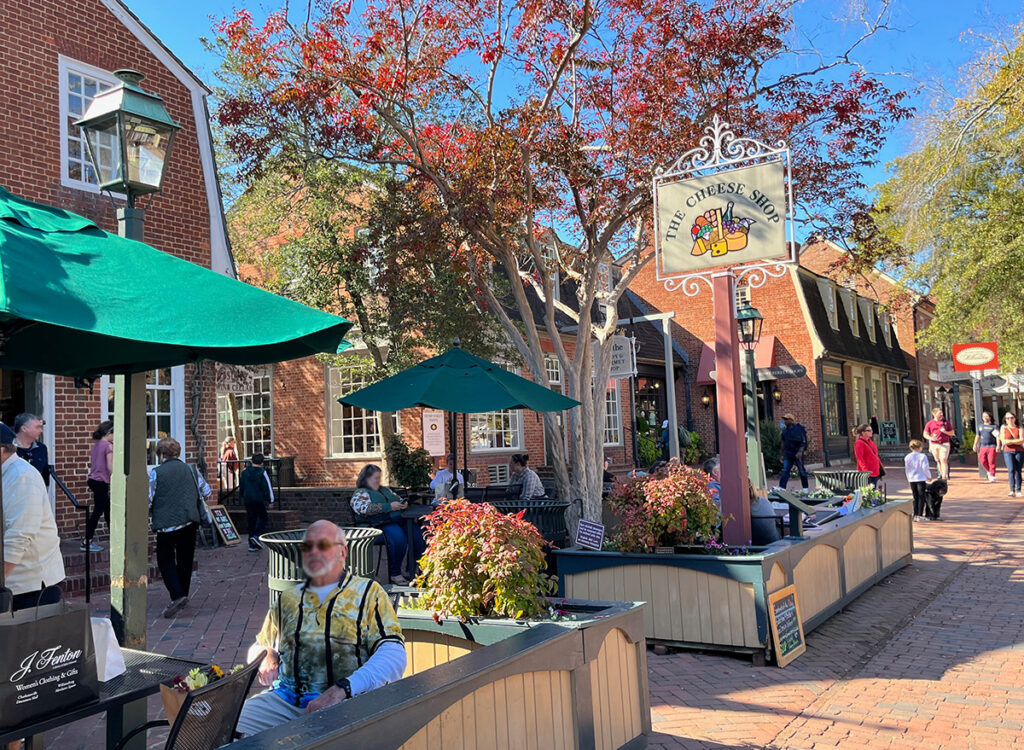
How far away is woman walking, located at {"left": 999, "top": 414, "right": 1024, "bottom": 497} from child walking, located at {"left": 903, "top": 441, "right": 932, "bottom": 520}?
393cm

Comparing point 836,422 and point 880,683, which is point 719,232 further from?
point 836,422

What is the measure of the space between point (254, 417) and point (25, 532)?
17650 millimetres

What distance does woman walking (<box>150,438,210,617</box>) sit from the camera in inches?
302

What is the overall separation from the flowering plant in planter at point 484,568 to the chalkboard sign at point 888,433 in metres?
31.7

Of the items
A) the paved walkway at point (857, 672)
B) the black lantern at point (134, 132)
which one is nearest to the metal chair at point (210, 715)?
the paved walkway at point (857, 672)

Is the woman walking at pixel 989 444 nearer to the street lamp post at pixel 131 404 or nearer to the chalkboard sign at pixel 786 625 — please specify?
the chalkboard sign at pixel 786 625

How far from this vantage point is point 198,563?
10.8m

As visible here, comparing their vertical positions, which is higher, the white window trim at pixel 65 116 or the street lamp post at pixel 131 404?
the white window trim at pixel 65 116

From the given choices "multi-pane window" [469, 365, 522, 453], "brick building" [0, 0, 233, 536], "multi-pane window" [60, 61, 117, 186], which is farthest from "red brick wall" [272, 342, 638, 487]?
"multi-pane window" [60, 61, 117, 186]

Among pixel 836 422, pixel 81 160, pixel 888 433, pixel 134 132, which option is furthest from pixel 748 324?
pixel 888 433

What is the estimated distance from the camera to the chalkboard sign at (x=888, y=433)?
32.7m

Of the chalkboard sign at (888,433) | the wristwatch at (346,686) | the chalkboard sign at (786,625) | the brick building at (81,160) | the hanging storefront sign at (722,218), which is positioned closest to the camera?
the wristwatch at (346,686)

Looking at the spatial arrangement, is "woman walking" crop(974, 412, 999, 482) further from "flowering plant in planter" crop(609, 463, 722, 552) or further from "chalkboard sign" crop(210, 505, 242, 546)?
"chalkboard sign" crop(210, 505, 242, 546)

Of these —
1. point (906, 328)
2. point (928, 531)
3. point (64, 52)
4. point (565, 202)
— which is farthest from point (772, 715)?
point (906, 328)
